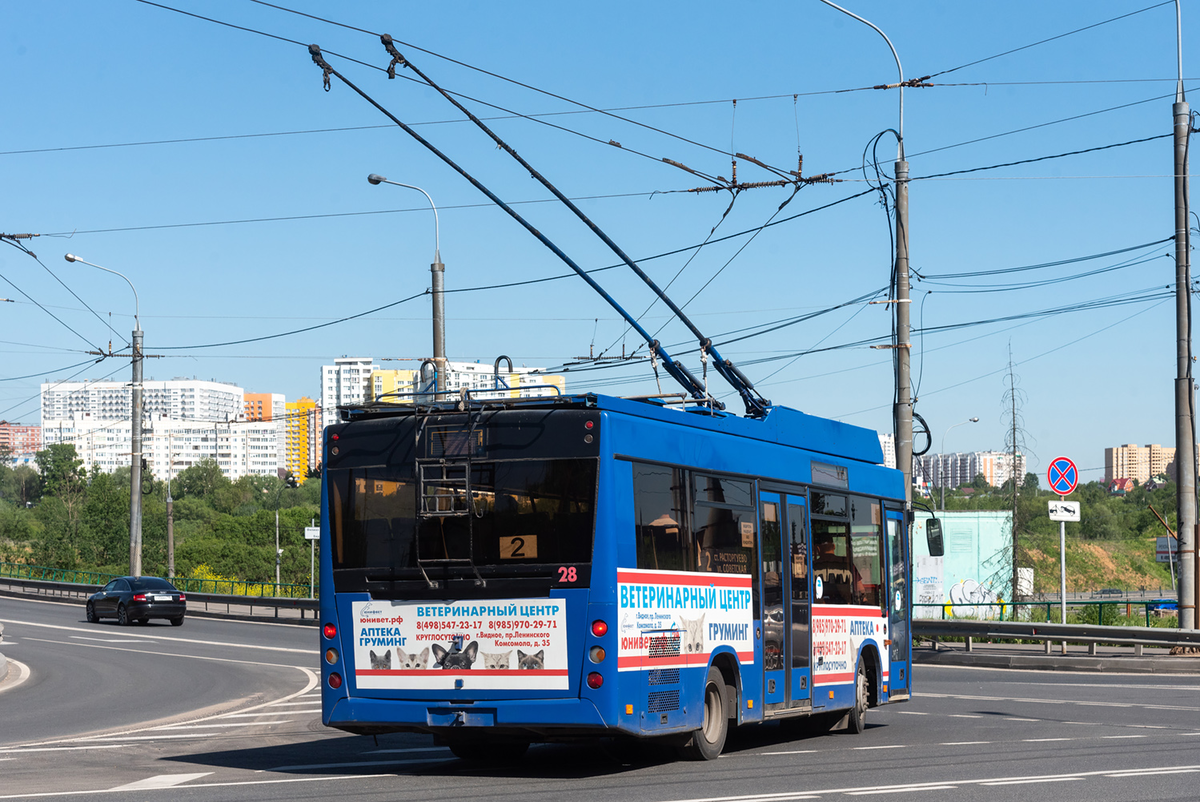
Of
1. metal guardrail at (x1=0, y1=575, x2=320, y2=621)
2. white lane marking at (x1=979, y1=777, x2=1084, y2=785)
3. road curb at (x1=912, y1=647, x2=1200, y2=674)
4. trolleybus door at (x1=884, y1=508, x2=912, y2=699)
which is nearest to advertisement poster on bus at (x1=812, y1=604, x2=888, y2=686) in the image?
trolleybus door at (x1=884, y1=508, x2=912, y2=699)

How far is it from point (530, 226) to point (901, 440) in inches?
505

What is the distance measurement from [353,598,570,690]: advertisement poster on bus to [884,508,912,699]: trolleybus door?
252 inches

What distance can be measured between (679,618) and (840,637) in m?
3.73

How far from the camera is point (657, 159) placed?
17.8m

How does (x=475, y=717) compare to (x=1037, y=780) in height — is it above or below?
Answer: above

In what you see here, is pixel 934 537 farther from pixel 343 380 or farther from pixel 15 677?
pixel 343 380

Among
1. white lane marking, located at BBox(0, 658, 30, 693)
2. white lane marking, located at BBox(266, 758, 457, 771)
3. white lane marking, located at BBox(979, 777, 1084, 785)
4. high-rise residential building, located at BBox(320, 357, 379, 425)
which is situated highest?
high-rise residential building, located at BBox(320, 357, 379, 425)

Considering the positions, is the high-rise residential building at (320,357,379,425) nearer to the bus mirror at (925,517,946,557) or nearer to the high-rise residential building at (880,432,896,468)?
the high-rise residential building at (880,432,896,468)

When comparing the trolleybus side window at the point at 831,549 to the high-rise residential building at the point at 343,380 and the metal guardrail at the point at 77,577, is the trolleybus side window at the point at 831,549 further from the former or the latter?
the high-rise residential building at the point at 343,380

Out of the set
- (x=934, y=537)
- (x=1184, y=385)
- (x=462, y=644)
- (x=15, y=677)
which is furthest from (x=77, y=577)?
(x=462, y=644)

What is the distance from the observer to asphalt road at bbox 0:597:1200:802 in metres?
9.91

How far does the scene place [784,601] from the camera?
13148mm

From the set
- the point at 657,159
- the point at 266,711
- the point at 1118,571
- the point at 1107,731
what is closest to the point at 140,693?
the point at 266,711

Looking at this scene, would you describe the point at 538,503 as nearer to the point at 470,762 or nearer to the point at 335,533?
the point at 335,533
